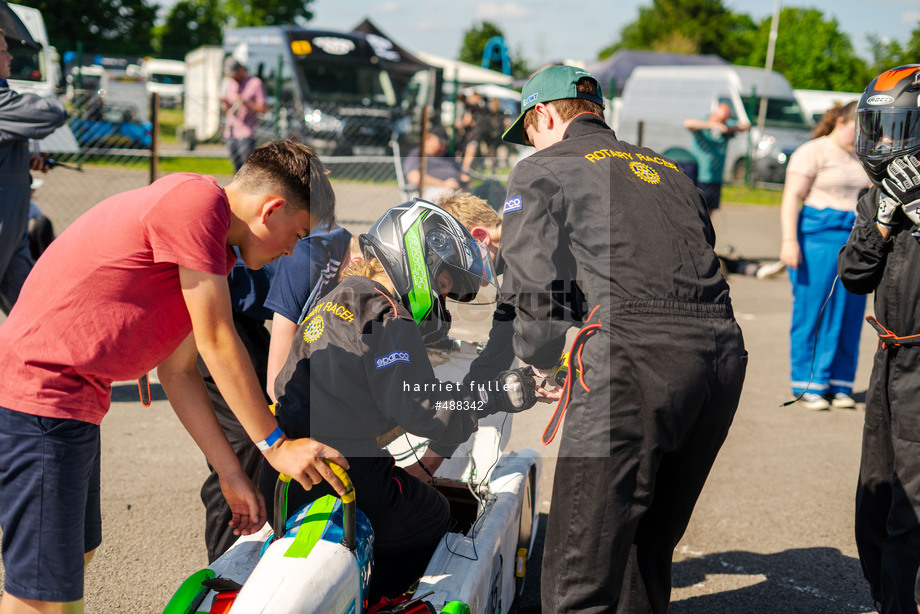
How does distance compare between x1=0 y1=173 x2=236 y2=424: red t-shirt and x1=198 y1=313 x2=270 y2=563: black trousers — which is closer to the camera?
x1=0 y1=173 x2=236 y2=424: red t-shirt

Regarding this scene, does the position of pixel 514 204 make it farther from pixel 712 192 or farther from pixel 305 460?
pixel 712 192

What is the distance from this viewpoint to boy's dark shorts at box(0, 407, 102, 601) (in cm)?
204

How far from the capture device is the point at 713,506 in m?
4.35

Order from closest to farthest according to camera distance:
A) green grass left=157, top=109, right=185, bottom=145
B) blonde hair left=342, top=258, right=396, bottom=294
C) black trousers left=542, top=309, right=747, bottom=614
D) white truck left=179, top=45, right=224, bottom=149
A: black trousers left=542, top=309, right=747, bottom=614
blonde hair left=342, top=258, right=396, bottom=294
green grass left=157, top=109, right=185, bottom=145
white truck left=179, top=45, right=224, bottom=149

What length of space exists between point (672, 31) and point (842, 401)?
2320 inches

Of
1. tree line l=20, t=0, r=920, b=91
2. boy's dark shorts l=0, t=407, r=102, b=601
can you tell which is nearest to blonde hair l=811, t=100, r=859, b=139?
boy's dark shorts l=0, t=407, r=102, b=601

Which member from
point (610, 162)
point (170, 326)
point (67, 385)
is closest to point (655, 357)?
point (610, 162)

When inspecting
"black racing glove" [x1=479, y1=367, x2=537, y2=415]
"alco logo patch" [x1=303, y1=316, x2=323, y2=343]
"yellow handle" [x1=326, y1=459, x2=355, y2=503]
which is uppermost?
"alco logo patch" [x1=303, y1=316, x2=323, y2=343]

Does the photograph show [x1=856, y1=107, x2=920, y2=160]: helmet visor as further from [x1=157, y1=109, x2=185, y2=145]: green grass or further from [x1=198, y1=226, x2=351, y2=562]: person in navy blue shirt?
[x1=157, y1=109, x2=185, y2=145]: green grass

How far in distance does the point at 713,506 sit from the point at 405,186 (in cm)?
613

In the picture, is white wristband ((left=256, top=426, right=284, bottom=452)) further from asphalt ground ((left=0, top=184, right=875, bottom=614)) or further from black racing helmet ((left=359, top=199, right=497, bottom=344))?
asphalt ground ((left=0, top=184, right=875, bottom=614))

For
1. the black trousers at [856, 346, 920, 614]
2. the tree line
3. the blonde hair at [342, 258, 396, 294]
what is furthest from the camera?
the tree line

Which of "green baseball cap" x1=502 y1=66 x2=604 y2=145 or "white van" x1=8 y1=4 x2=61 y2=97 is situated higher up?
"white van" x1=8 y1=4 x2=61 y2=97

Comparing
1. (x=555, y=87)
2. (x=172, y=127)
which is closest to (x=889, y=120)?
(x=555, y=87)
